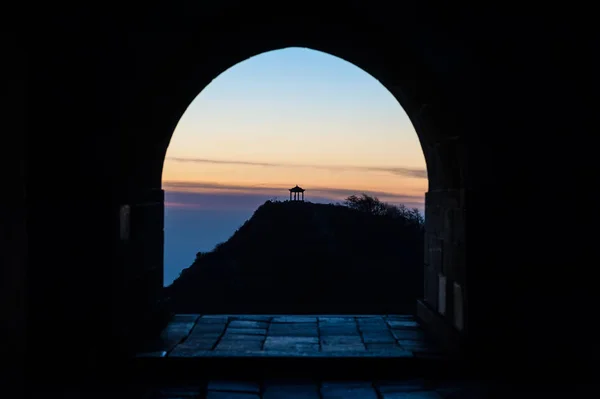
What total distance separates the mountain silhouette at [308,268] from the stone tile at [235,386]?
11845 mm

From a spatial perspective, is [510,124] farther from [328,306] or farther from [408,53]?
[328,306]

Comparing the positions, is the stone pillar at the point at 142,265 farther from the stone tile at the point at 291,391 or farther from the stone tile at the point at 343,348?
the stone tile at the point at 343,348

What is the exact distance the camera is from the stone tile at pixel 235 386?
12.8 ft

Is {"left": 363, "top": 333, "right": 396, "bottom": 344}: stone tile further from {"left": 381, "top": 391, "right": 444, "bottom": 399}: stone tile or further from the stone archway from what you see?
{"left": 381, "top": 391, "right": 444, "bottom": 399}: stone tile

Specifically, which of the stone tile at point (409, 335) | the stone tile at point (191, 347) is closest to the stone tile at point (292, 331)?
the stone tile at point (191, 347)

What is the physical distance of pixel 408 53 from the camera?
482 cm

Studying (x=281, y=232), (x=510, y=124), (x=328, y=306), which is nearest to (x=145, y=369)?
(x=510, y=124)

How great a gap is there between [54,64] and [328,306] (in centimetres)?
1423

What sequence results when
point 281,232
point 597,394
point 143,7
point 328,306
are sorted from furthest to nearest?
1. point 281,232
2. point 328,306
3. point 143,7
4. point 597,394

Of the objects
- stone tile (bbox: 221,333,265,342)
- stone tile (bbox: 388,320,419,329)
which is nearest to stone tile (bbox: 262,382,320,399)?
stone tile (bbox: 221,333,265,342)

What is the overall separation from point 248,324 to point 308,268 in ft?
45.7

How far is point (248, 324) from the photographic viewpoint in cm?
550

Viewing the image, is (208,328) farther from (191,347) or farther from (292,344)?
(292,344)

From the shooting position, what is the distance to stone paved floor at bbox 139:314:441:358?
4379mm
